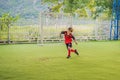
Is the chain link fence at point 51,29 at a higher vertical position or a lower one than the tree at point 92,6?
lower

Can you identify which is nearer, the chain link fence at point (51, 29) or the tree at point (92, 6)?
the chain link fence at point (51, 29)

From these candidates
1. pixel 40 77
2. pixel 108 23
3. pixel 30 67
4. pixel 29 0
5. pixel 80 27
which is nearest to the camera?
pixel 40 77

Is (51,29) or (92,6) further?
(92,6)

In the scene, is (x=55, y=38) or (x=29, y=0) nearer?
(x=55, y=38)

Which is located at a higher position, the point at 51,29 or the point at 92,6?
the point at 92,6

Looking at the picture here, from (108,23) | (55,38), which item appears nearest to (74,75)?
(55,38)

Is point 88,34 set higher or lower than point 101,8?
lower

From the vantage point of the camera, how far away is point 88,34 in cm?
2583

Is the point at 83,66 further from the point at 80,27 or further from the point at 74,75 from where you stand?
the point at 80,27

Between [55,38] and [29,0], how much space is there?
101 ft

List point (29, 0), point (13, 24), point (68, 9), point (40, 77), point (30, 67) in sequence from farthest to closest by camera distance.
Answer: point (29, 0) < point (68, 9) < point (13, 24) < point (30, 67) < point (40, 77)

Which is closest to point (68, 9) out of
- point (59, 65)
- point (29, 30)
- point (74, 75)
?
point (29, 30)

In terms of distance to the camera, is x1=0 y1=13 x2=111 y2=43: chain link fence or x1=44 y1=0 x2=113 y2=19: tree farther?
x1=44 y1=0 x2=113 y2=19: tree

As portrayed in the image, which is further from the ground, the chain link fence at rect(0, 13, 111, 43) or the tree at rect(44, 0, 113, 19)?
the tree at rect(44, 0, 113, 19)
